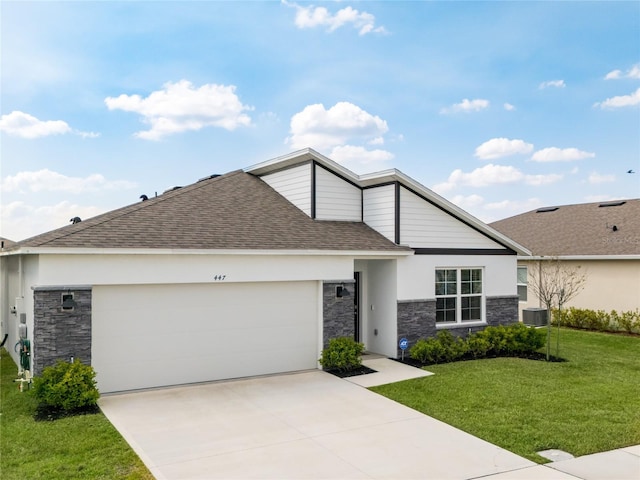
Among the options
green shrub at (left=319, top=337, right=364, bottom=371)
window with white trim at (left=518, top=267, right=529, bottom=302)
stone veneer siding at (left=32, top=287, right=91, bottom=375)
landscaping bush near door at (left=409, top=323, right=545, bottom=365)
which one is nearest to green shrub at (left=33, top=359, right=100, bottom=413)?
stone veneer siding at (left=32, top=287, right=91, bottom=375)

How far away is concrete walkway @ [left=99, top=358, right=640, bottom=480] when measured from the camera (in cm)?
673

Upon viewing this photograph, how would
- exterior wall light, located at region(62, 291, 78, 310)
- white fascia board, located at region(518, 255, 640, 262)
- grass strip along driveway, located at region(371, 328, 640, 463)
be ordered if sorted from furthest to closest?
white fascia board, located at region(518, 255, 640, 262), exterior wall light, located at region(62, 291, 78, 310), grass strip along driveway, located at region(371, 328, 640, 463)

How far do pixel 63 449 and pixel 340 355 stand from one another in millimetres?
6360

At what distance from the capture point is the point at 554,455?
23.9ft

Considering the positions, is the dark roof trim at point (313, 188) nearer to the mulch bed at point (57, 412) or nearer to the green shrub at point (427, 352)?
the green shrub at point (427, 352)

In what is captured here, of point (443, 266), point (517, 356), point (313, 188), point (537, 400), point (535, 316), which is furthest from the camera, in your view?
point (535, 316)

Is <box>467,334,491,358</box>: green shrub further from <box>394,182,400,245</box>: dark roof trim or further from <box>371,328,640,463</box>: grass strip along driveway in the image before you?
<box>394,182,400,245</box>: dark roof trim

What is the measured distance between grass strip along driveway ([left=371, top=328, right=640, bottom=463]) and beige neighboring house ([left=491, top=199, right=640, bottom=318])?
5.40 m

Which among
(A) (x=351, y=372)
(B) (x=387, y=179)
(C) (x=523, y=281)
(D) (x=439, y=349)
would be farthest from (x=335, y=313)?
(C) (x=523, y=281)

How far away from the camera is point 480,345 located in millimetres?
14086

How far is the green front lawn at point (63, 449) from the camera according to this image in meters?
6.58

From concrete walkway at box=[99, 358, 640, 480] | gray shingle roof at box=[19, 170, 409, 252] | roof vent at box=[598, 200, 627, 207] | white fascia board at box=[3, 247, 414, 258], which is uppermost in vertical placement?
roof vent at box=[598, 200, 627, 207]

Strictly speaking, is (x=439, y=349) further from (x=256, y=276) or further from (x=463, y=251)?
(x=256, y=276)

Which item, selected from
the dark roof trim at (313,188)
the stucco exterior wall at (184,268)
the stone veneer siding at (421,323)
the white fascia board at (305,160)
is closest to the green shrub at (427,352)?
the stone veneer siding at (421,323)
